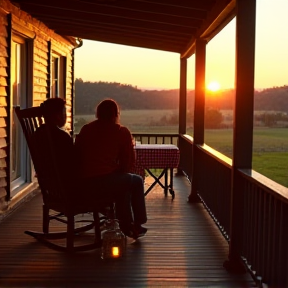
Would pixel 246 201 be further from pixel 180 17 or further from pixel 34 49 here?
pixel 34 49

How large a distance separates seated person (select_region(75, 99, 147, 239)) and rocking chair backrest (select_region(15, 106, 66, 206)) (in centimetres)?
25

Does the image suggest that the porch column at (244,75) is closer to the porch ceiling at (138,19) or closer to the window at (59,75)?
the porch ceiling at (138,19)

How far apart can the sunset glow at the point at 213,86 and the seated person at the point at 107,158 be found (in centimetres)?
229

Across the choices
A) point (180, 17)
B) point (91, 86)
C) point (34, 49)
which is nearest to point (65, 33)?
point (34, 49)

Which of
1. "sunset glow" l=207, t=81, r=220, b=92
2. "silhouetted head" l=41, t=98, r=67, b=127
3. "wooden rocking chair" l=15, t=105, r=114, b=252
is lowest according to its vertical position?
"wooden rocking chair" l=15, t=105, r=114, b=252

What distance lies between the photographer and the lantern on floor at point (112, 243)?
4.37 meters

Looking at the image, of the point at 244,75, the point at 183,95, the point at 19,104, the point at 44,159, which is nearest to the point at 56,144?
the point at 44,159

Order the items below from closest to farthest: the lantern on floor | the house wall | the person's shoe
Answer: the lantern on floor < the person's shoe < the house wall

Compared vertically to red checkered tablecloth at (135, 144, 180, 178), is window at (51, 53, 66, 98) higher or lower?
higher

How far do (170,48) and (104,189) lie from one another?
4959 millimetres

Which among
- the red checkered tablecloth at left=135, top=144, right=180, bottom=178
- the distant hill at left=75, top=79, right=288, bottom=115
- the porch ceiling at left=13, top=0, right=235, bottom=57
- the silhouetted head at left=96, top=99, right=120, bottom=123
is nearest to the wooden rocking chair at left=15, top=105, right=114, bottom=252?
the silhouetted head at left=96, top=99, right=120, bottom=123

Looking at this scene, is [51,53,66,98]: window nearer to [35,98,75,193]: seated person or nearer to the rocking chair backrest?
the rocking chair backrest

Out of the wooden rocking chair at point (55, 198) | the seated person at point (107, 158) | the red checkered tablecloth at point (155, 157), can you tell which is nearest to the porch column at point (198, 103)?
the red checkered tablecloth at point (155, 157)

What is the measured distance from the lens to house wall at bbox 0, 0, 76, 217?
5773mm
